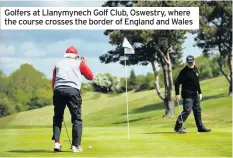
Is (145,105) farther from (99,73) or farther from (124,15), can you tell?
(124,15)

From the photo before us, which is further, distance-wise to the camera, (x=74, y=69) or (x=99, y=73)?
(x=99, y=73)

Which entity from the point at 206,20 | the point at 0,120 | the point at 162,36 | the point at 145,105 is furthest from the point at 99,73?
the point at 145,105

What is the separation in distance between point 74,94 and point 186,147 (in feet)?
7.17

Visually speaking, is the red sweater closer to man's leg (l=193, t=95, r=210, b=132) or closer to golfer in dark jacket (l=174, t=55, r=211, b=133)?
golfer in dark jacket (l=174, t=55, r=211, b=133)

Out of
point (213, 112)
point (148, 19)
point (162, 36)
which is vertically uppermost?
point (162, 36)

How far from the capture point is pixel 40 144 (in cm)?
1055

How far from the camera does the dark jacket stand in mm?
12758

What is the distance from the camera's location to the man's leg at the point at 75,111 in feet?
30.0

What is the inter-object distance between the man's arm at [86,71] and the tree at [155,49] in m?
19.3

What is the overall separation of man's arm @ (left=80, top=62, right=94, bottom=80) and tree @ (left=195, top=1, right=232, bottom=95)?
85.7ft

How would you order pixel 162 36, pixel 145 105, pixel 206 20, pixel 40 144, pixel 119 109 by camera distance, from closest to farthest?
pixel 40 144 < pixel 162 36 < pixel 206 20 < pixel 119 109 < pixel 145 105

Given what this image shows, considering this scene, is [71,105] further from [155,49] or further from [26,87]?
[155,49]

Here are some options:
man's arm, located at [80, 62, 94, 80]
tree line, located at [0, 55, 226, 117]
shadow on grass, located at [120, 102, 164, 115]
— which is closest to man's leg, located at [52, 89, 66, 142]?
man's arm, located at [80, 62, 94, 80]

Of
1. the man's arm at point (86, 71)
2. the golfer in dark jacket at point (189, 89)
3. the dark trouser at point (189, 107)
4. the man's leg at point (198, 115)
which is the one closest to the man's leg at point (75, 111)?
the man's arm at point (86, 71)
